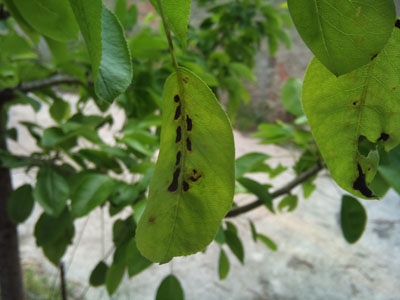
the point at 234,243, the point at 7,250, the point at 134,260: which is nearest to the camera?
the point at 134,260

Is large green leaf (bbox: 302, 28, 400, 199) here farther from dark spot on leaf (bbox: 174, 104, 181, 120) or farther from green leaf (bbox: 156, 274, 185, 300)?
green leaf (bbox: 156, 274, 185, 300)

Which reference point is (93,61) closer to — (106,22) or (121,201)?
(106,22)


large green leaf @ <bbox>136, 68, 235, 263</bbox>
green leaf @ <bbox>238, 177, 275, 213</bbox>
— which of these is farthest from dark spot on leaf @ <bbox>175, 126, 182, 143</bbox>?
green leaf @ <bbox>238, 177, 275, 213</bbox>

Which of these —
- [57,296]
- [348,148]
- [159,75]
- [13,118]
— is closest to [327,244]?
[57,296]

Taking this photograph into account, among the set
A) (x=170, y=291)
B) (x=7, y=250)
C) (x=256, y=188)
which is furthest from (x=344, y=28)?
(x=7, y=250)

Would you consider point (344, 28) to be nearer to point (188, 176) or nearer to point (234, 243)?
point (188, 176)

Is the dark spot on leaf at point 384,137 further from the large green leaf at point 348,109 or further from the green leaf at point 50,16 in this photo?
the green leaf at point 50,16
